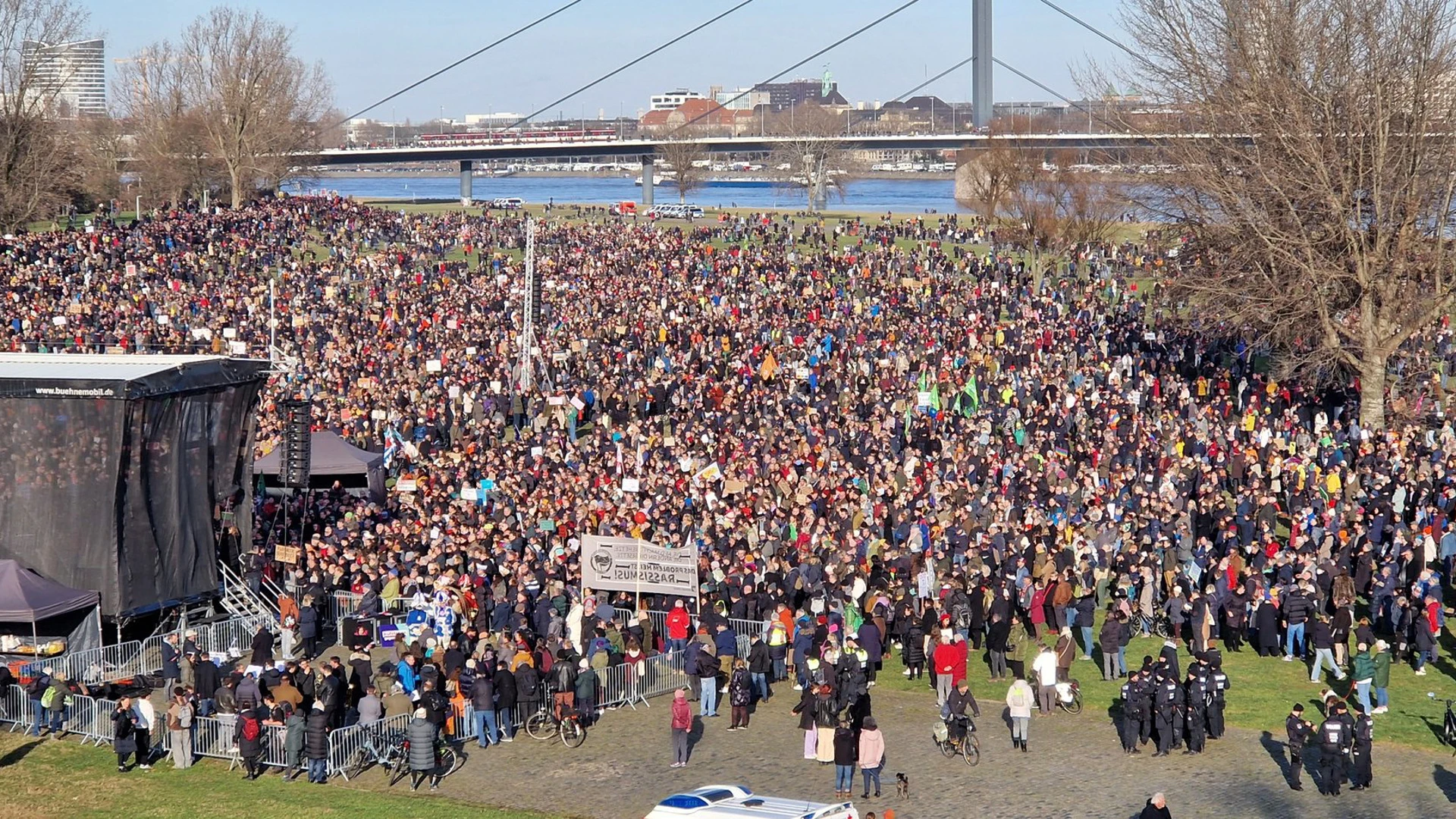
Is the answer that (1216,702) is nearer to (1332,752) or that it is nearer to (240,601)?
(1332,752)

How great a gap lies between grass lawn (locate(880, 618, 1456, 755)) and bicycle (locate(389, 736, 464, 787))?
6186 mm

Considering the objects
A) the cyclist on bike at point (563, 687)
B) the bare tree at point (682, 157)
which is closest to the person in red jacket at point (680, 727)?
the cyclist on bike at point (563, 687)

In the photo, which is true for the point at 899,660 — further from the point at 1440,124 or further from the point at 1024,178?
the point at 1024,178

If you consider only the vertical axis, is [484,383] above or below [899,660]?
above

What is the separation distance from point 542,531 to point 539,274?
25622 mm

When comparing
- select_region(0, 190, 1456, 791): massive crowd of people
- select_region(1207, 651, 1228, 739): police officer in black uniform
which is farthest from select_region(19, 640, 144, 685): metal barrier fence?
select_region(1207, 651, 1228, 739): police officer in black uniform

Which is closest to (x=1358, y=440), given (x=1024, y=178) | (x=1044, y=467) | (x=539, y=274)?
(x=1044, y=467)

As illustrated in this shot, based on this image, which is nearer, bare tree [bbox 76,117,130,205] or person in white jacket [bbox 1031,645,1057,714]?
person in white jacket [bbox 1031,645,1057,714]

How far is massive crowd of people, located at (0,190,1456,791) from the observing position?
22859 millimetres

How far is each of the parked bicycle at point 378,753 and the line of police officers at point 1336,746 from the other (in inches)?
392

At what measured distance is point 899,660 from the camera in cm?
2427

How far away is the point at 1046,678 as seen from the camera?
21250mm

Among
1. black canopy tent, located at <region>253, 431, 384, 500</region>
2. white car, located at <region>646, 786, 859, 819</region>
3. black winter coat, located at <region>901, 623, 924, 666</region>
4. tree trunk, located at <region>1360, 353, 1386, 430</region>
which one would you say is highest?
tree trunk, located at <region>1360, 353, 1386, 430</region>

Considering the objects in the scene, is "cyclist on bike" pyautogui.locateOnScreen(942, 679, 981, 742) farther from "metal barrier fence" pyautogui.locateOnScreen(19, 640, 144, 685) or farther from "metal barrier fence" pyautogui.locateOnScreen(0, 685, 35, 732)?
"metal barrier fence" pyautogui.locateOnScreen(0, 685, 35, 732)
